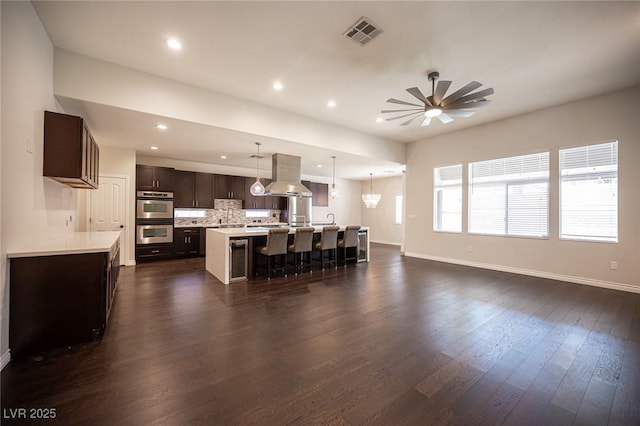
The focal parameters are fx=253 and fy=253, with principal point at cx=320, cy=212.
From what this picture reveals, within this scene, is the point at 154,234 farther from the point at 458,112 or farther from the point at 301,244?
the point at 458,112

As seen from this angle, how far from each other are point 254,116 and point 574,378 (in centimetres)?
506

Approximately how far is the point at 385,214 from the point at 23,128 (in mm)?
9872

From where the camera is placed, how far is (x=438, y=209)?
6.76 meters

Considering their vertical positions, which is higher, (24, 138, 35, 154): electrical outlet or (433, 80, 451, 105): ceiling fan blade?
(433, 80, 451, 105): ceiling fan blade

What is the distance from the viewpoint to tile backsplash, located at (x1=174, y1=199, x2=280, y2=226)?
7.40 metres

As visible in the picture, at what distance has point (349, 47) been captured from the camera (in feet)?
10.1

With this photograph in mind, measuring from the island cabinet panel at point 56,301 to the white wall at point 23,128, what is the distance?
83 mm

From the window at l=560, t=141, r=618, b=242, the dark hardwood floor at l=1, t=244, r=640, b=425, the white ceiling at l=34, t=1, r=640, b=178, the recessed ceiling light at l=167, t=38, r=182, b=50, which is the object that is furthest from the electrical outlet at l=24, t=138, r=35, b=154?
the window at l=560, t=141, r=618, b=242

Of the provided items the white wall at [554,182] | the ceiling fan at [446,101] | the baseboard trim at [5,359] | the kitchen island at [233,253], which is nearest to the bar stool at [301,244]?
the kitchen island at [233,253]

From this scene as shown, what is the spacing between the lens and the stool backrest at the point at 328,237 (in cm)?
547

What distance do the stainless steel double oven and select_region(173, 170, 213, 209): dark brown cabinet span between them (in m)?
0.29

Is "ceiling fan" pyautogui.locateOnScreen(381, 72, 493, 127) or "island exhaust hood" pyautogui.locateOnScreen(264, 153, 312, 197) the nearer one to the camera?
"ceiling fan" pyautogui.locateOnScreen(381, 72, 493, 127)

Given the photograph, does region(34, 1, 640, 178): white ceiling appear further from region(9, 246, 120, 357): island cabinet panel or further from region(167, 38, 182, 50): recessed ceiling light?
region(9, 246, 120, 357): island cabinet panel

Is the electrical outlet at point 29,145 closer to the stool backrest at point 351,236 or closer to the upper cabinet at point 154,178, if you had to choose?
the upper cabinet at point 154,178
